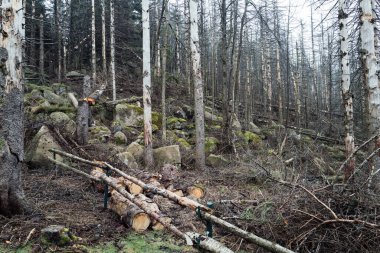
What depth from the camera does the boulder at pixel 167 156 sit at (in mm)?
11195

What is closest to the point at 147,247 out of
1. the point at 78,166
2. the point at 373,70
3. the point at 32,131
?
the point at 78,166

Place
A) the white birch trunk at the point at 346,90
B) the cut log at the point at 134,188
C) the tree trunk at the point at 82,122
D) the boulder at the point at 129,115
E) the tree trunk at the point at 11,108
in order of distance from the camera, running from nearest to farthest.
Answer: the tree trunk at the point at 11,108, the cut log at the point at 134,188, the white birch trunk at the point at 346,90, the tree trunk at the point at 82,122, the boulder at the point at 129,115

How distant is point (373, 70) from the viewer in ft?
24.7

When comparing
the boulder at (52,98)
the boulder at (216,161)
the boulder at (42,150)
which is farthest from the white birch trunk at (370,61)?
the boulder at (52,98)

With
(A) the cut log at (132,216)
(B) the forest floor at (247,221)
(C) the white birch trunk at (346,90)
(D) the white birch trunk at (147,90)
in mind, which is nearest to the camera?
(B) the forest floor at (247,221)

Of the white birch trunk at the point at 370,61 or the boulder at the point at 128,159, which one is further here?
the boulder at the point at 128,159

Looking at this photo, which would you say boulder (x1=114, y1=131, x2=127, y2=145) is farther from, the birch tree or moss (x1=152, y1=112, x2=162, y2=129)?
the birch tree

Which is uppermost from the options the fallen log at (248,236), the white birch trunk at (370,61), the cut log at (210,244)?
the white birch trunk at (370,61)

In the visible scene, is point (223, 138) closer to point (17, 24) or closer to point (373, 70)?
point (373, 70)

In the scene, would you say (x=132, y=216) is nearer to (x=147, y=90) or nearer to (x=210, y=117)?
(x=147, y=90)

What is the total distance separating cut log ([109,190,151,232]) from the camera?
17.8ft

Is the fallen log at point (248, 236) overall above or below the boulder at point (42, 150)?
below

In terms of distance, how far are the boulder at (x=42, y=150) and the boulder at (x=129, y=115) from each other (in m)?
6.65

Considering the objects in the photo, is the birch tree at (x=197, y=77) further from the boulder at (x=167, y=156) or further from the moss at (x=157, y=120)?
the moss at (x=157, y=120)
